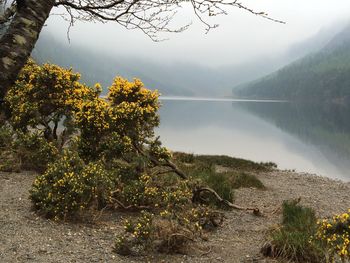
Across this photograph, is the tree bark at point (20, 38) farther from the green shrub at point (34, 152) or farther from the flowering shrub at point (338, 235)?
the green shrub at point (34, 152)

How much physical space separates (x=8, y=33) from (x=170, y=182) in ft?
35.5

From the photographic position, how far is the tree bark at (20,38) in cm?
292

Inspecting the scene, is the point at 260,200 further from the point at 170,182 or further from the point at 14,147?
the point at 14,147

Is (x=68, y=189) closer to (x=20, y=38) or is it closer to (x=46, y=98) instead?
(x=20, y=38)

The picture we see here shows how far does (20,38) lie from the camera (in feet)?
10.0

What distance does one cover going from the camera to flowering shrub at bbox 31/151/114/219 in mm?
9773

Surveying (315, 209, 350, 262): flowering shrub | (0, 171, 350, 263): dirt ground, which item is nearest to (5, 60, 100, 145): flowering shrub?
(0, 171, 350, 263): dirt ground

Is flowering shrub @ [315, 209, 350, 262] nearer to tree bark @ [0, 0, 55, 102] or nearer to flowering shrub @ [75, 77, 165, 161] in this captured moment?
tree bark @ [0, 0, 55, 102]

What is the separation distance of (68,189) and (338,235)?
6.10 meters

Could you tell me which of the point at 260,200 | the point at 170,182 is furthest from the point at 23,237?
the point at 260,200

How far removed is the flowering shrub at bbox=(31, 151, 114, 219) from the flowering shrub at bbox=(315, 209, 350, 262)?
539cm

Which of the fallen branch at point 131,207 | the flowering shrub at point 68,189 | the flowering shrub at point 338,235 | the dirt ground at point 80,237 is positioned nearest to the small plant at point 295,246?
the dirt ground at point 80,237

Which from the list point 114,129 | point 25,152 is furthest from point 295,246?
point 25,152

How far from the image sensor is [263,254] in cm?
862
